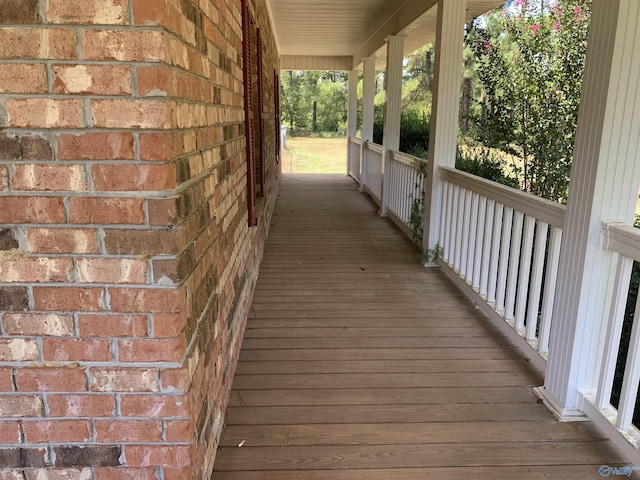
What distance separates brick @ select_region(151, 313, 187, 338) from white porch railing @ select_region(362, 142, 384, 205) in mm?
6590

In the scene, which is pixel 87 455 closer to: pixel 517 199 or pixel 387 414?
pixel 387 414

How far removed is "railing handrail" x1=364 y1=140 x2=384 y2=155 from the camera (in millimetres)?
8016

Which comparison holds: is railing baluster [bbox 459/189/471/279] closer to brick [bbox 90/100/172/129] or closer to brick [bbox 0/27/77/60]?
brick [bbox 90/100/172/129]

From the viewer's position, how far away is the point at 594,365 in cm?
232

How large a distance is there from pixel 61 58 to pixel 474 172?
4140 mm

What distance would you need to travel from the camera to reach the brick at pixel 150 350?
1416 mm

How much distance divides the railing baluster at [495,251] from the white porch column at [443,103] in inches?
49.7

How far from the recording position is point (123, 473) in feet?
4.97

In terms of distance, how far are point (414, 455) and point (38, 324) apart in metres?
1.53

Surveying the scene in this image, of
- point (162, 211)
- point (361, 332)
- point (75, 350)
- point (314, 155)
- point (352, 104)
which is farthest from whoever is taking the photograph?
point (314, 155)

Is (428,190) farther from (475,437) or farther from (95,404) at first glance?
(95,404)

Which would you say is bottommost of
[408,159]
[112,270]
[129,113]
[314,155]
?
[314,155]

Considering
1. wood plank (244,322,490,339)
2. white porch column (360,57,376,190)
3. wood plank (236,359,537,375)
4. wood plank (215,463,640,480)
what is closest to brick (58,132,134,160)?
wood plank (215,463,640,480)

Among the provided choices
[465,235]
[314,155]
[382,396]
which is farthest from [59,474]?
[314,155]
